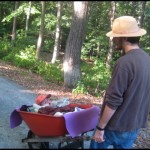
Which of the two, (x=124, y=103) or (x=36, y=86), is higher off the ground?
(x=124, y=103)

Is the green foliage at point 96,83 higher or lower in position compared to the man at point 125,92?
lower

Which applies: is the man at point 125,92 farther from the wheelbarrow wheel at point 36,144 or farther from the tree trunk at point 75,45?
the tree trunk at point 75,45

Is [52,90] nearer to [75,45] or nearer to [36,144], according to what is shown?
[75,45]

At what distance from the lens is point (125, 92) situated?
3250 millimetres

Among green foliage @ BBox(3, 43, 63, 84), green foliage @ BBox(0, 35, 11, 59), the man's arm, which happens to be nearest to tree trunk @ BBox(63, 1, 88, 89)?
green foliage @ BBox(3, 43, 63, 84)

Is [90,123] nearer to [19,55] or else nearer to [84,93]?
[84,93]

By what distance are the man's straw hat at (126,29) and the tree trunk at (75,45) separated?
331 inches

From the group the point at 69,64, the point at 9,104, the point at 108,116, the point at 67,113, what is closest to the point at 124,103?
the point at 108,116

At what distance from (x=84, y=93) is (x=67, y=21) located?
17.9 m

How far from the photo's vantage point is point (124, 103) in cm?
329

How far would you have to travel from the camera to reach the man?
10.4 ft

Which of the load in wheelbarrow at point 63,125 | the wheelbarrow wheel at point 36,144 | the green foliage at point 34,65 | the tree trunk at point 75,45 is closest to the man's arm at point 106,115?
the load in wheelbarrow at point 63,125

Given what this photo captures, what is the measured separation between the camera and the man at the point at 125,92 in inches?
125

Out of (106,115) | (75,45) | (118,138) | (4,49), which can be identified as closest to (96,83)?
(75,45)
